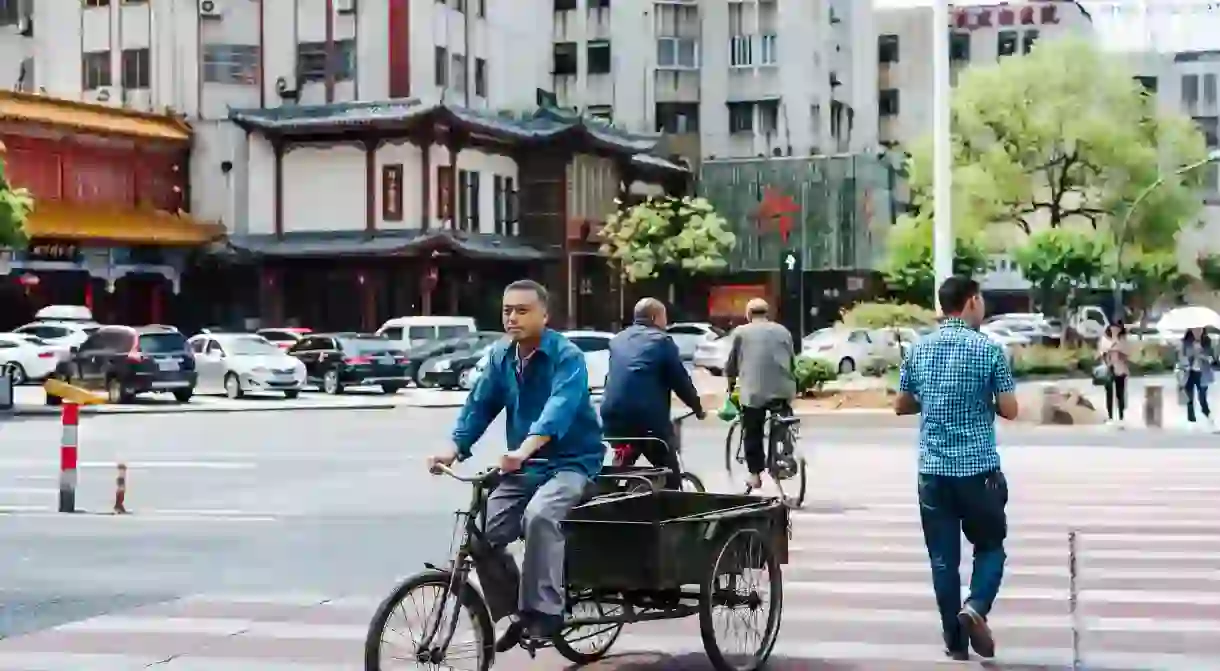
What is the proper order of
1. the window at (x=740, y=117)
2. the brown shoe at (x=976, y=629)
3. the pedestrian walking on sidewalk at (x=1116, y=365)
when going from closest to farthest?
the brown shoe at (x=976, y=629)
the pedestrian walking on sidewalk at (x=1116, y=365)
the window at (x=740, y=117)

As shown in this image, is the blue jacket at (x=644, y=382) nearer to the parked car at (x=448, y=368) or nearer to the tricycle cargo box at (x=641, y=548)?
the tricycle cargo box at (x=641, y=548)

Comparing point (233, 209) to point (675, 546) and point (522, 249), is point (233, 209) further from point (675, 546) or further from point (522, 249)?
point (675, 546)

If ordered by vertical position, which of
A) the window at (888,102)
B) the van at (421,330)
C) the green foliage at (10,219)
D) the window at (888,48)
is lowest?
the van at (421,330)

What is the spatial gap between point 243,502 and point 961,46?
221 ft

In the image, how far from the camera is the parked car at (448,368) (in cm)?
4003

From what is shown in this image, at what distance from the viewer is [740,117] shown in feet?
215

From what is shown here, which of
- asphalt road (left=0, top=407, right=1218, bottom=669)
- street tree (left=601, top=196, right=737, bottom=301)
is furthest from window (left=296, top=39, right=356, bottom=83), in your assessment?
asphalt road (left=0, top=407, right=1218, bottom=669)

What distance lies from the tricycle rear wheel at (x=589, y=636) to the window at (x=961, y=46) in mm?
73620

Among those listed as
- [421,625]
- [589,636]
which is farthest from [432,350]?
[421,625]

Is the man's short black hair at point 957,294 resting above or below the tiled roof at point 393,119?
below

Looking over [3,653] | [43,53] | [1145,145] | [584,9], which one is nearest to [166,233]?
[43,53]

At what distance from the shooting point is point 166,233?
51375mm

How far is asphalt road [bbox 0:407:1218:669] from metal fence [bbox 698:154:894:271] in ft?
112

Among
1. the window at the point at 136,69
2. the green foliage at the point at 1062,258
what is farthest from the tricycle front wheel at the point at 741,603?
the window at the point at 136,69
